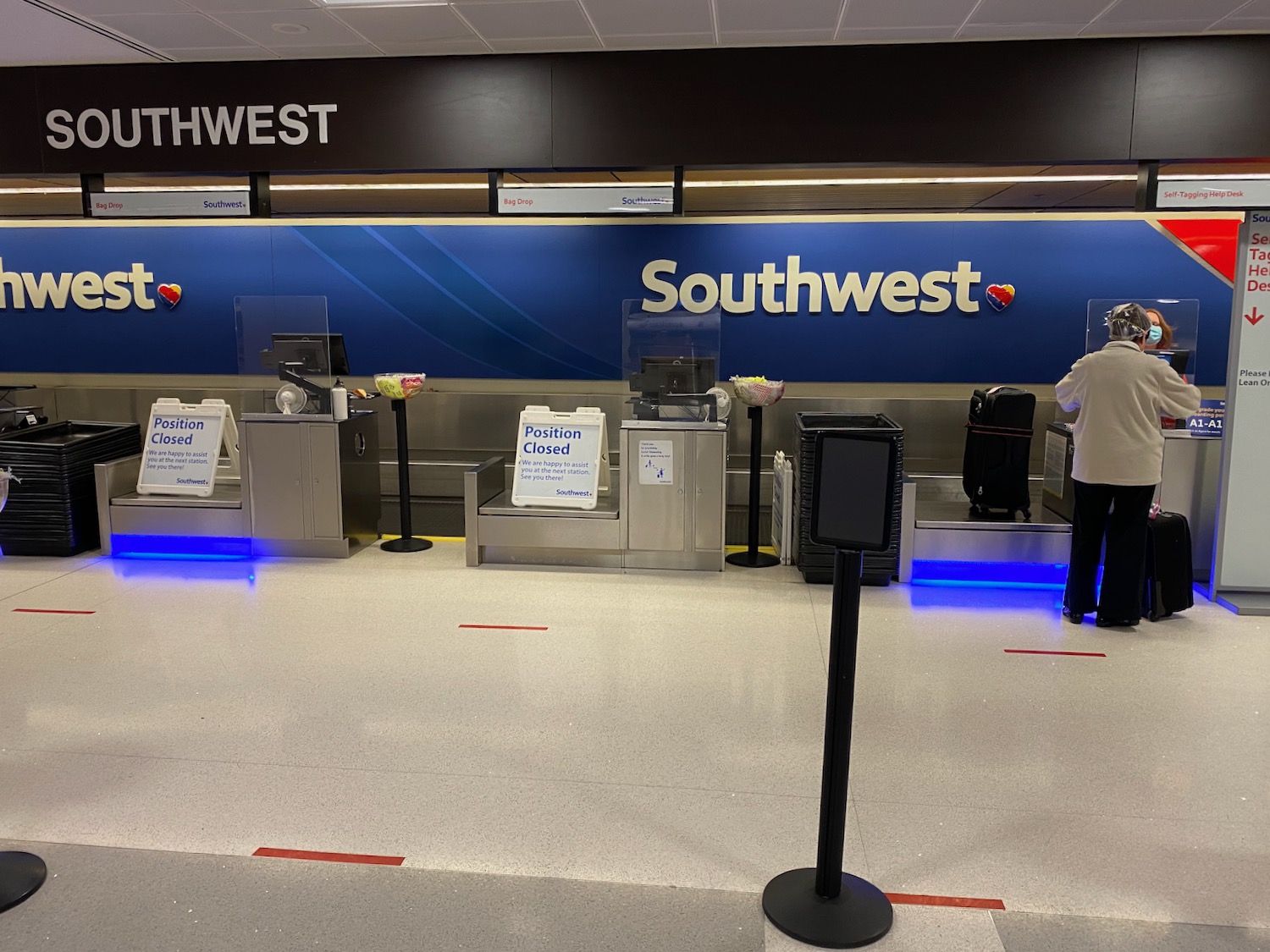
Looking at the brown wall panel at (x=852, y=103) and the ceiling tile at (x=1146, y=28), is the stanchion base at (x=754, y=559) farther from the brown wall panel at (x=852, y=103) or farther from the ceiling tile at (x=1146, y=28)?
the ceiling tile at (x=1146, y=28)

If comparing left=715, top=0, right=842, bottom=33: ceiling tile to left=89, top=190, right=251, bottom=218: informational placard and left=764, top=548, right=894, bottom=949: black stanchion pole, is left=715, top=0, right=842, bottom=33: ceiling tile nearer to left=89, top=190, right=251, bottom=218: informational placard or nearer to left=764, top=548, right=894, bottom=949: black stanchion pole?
left=89, top=190, right=251, bottom=218: informational placard

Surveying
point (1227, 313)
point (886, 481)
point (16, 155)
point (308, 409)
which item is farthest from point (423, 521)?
point (1227, 313)

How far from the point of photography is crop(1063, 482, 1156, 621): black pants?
16.5 feet

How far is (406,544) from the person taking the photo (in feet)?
22.4

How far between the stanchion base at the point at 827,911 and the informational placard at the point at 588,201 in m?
3.85

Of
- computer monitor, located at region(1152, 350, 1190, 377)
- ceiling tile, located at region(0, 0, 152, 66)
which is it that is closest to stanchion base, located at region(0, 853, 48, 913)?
ceiling tile, located at region(0, 0, 152, 66)

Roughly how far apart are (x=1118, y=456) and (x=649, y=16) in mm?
3261

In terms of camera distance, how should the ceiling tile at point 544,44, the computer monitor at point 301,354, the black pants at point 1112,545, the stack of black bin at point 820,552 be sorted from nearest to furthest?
1. the black pants at point 1112,545
2. the ceiling tile at point 544,44
3. the stack of black bin at point 820,552
4. the computer monitor at point 301,354

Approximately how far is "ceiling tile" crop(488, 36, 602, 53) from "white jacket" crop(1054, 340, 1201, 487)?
125 inches

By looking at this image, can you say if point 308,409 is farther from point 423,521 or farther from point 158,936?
point 158,936

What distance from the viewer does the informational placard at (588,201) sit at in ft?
17.9

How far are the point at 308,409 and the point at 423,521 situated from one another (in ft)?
5.30

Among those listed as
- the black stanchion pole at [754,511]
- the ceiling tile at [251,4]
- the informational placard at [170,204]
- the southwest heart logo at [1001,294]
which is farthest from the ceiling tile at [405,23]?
the southwest heart logo at [1001,294]

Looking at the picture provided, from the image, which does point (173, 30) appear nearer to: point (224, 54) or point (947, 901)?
point (224, 54)
